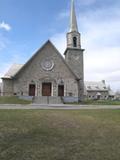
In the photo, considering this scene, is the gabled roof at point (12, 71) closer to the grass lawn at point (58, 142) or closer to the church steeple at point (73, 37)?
the church steeple at point (73, 37)

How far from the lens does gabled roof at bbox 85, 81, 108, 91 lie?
224 feet

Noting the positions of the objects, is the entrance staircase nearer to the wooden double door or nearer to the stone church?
the stone church

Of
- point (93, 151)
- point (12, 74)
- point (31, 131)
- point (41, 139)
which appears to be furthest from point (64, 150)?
point (12, 74)

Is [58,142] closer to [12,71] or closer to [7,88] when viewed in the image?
[7,88]

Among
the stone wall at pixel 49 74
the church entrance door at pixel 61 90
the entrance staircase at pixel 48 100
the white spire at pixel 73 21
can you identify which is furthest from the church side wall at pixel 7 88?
the white spire at pixel 73 21

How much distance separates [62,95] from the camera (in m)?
28.4

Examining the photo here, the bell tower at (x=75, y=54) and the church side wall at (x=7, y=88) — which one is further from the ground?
the bell tower at (x=75, y=54)

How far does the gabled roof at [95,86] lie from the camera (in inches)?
2692

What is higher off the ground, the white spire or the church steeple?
the white spire

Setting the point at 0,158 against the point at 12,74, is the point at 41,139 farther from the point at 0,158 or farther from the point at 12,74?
the point at 12,74

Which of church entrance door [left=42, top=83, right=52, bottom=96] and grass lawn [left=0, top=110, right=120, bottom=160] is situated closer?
grass lawn [left=0, top=110, right=120, bottom=160]

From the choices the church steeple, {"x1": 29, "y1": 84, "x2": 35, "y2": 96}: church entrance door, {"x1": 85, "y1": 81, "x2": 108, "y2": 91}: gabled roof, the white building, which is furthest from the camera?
{"x1": 85, "y1": 81, "x2": 108, "y2": 91}: gabled roof

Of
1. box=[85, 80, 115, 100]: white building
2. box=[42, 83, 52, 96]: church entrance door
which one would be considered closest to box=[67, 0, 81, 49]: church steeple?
box=[42, 83, 52, 96]: church entrance door

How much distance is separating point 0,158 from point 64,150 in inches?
64.7
